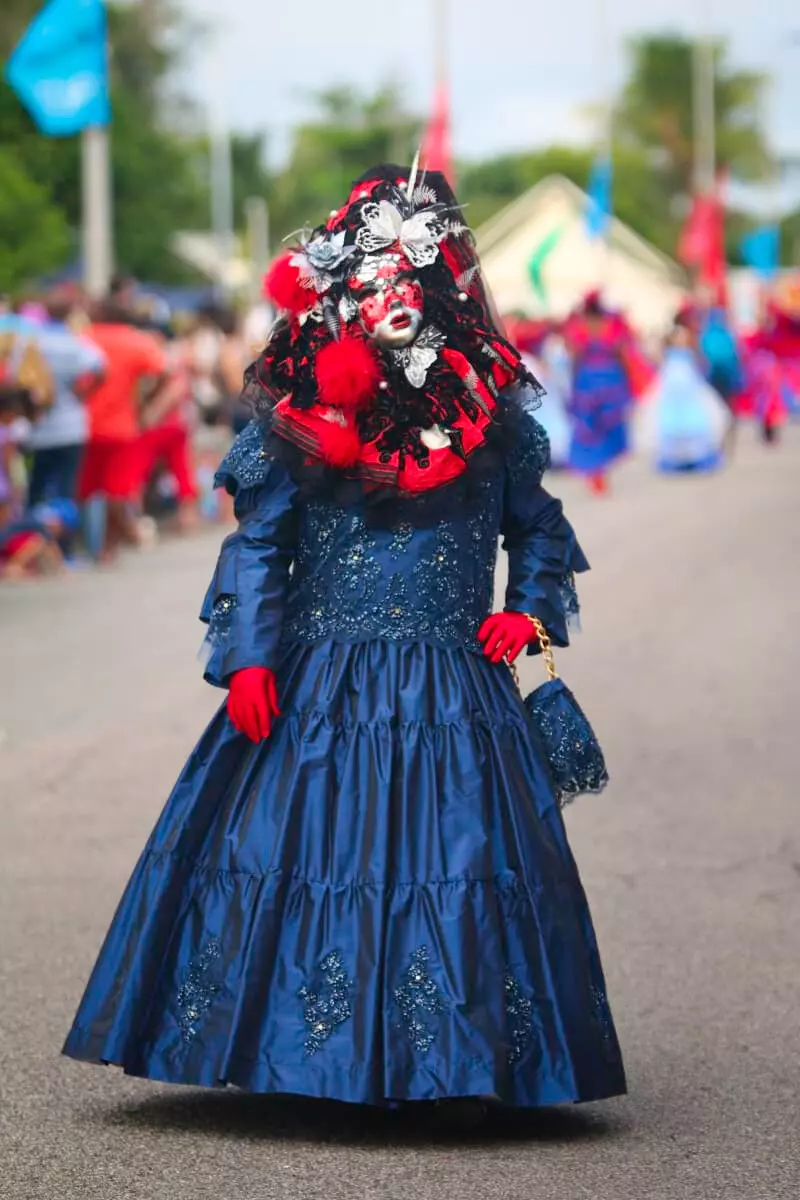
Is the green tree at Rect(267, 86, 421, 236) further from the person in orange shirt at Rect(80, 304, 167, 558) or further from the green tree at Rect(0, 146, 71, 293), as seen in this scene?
the person in orange shirt at Rect(80, 304, 167, 558)

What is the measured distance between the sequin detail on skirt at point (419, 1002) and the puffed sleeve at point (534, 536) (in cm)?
87

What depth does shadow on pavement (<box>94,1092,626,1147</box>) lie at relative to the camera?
4.79 meters

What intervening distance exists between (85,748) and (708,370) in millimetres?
20177

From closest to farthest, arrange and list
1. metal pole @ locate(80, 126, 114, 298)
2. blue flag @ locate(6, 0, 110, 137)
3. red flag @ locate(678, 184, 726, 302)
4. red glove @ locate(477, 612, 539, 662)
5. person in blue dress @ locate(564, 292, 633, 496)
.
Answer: red glove @ locate(477, 612, 539, 662) → blue flag @ locate(6, 0, 110, 137) → metal pole @ locate(80, 126, 114, 298) → person in blue dress @ locate(564, 292, 633, 496) → red flag @ locate(678, 184, 726, 302)

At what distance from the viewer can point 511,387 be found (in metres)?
5.12

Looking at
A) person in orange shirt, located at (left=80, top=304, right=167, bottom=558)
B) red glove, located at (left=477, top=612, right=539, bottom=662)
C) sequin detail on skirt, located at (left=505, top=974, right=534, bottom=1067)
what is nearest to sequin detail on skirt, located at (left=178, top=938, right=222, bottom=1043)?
sequin detail on skirt, located at (left=505, top=974, right=534, bottom=1067)

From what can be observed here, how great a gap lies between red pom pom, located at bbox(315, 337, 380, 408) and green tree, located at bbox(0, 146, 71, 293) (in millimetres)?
22358

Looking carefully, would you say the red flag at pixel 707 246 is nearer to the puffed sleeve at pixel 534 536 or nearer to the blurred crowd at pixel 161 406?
the blurred crowd at pixel 161 406

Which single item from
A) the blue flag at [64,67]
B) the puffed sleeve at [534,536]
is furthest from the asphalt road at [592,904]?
the blue flag at [64,67]

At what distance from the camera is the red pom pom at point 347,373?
4848 mm

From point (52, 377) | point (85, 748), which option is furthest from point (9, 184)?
point (85, 748)

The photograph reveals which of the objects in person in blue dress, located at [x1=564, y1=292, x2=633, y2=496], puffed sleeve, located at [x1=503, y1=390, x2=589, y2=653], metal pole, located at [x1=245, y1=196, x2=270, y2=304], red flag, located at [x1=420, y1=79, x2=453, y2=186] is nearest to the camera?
puffed sleeve, located at [x1=503, y1=390, x2=589, y2=653]

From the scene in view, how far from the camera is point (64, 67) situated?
20.5 meters

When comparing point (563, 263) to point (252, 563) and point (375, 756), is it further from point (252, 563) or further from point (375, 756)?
point (375, 756)
